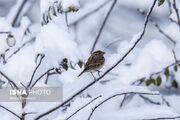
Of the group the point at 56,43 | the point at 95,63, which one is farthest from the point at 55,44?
the point at 95,63

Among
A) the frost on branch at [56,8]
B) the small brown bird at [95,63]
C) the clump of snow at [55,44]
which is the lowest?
the small brown bird at [95,63]

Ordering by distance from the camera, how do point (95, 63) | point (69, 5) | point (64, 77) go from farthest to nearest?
point (64, 77), point (69, 5), point (95, 63)

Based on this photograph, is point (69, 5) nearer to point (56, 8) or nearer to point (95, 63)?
point (56, 8)

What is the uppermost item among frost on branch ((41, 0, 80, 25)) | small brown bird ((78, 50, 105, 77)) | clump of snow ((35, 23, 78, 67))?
frost on branch ((41, 0, 80, 25))

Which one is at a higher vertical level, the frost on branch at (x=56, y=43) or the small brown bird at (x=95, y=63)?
the frost on branch at (x=56, y=43)

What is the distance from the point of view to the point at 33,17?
5.18 meters

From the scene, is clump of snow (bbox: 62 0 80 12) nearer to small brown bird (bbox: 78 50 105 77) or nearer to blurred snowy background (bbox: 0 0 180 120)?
blurred snowy background (bbox: 0 0 180 120)

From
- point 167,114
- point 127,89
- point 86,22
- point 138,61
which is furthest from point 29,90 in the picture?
point 86,22

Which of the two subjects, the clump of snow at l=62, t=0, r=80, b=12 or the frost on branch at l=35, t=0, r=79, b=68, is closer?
the frost on branch at l=35, t=0, r=79, b=68

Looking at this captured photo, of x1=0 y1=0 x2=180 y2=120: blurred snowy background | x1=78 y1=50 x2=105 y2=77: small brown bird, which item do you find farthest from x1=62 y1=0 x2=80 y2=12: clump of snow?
x1=78 y1=50 x2=105 y2=77: small brown bird

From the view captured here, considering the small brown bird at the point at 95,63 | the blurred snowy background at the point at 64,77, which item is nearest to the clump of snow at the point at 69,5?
the blurred snowy background at the point at 64,77

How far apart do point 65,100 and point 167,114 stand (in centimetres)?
30

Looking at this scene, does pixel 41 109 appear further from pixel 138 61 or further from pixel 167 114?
pixel 138 61

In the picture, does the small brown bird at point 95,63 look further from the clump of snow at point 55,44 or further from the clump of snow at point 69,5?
the clump of snow at point 69,5
